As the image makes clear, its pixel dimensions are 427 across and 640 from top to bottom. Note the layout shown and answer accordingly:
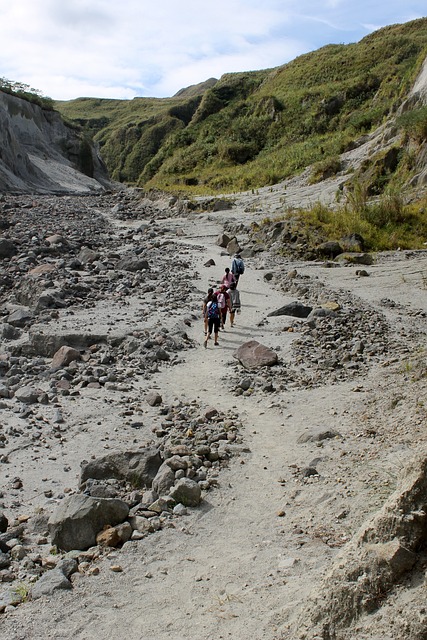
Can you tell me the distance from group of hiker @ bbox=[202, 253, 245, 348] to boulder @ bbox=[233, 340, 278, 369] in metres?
1.14

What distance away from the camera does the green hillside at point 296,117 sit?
40719 millimetres

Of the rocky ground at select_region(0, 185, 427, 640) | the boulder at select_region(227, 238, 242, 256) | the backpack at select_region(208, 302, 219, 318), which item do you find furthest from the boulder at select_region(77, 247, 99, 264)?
the backpack at select_region(208, 302, 219, 318)

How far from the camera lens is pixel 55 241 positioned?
77.2ft

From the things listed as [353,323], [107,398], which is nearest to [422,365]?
[353,323]


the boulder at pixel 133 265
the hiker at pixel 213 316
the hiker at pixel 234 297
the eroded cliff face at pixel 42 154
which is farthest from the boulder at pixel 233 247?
the eroded cliff face at pixel 42 154

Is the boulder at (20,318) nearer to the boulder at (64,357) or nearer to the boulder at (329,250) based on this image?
the boulder at (64,357)

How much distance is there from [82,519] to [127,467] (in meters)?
1.29

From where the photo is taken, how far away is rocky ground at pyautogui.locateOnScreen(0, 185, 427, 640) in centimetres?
435

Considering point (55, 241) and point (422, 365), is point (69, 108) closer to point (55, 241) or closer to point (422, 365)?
point (55, 241)

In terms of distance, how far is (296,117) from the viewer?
55844mm

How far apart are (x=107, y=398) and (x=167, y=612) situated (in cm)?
532

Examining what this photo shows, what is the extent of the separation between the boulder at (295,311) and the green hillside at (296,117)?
1513cm

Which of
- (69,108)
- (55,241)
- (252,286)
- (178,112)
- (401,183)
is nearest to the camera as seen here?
(252,286)

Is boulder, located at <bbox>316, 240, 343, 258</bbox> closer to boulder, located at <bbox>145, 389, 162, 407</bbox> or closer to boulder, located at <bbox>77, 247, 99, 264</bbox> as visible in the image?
boulder, located at <bbox>77, 247, 99, 264</bbox>
